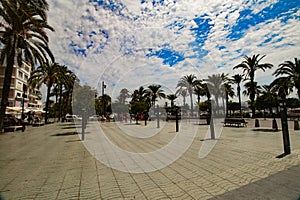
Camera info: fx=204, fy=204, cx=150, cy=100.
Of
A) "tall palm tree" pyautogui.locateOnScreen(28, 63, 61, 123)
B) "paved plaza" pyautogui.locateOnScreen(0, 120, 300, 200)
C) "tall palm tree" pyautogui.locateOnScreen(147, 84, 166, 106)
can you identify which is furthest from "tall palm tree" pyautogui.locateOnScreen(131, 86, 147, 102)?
"paved plaza" pyautogui.locateOnScreen(0, 120, 300, 200)

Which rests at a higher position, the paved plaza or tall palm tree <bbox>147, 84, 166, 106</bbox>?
tall palm tree <bbox>147, 84, 166, 106</bbox>

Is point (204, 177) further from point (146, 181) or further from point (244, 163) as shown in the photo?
point (244, 163)

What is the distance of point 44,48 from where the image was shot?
16781 millimetres

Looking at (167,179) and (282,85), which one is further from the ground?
(282,85)

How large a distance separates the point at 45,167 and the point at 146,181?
2.99 metres

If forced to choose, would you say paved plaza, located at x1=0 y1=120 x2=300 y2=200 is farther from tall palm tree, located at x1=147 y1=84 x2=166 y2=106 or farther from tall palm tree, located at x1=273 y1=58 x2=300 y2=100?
tall palm tree, located at x1=147 y1=84 x2=166 y2=106

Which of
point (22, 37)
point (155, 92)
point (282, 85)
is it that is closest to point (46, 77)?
point (22, 37)

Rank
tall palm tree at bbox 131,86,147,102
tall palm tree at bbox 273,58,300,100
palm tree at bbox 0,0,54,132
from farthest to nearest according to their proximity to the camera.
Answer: tall palm tree at bbox 131,86,147,102 → tall palm tree at bbox 273,58,300,100 → palm tree at bbox 0,0,54,132

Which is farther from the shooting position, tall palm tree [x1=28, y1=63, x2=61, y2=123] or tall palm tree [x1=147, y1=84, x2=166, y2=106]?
tall palm tree [x1=147, y1=84, x2=166, y2=106]

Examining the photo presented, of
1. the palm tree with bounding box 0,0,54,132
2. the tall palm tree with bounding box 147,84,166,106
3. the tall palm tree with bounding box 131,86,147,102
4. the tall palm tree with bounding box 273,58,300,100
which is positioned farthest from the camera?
the tall palm tree with bounding box 131,86,147,102

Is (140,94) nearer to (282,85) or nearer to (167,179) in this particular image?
(282,85)

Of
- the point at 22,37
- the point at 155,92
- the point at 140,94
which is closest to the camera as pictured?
the point at 22,37

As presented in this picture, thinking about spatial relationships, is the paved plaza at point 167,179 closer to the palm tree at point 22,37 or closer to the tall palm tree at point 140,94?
the palm tree at point 22,37

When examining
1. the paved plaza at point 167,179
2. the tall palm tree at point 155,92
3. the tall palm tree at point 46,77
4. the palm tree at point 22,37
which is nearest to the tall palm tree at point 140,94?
the tall palm tree at point 155,92
